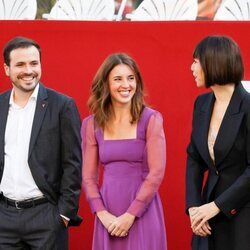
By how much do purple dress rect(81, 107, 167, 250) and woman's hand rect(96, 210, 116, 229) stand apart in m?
0.03

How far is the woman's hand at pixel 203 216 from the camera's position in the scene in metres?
3.56

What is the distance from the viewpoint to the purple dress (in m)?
3.96

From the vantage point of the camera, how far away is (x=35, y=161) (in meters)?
3.88

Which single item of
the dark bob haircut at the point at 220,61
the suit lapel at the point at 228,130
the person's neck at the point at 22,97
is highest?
the dark bob haircut at the point at 220,61

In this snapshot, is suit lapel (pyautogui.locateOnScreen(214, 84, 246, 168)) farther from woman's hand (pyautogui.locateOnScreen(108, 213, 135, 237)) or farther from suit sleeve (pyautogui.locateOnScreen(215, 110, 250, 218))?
woman's hand (pyautogui.locateOnScreen(108, 213, 135, 237))

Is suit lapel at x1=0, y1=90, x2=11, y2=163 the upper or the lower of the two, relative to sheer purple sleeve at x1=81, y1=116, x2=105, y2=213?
upper

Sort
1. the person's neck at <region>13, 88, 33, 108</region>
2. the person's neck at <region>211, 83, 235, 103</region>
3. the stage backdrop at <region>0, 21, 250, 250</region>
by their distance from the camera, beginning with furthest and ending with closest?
the stage backdrop at <region>0, 21, 250, 250</region>
the person's neck at <region>13, 88, 33, 108</region>
the person's neck at <region>211, 83, 235, 103</region>

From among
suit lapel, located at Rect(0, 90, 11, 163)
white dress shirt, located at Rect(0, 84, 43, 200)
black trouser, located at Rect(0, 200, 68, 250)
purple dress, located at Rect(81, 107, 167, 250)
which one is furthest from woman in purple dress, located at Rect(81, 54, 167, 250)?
suit lapel, located at Rect(0, 90, 11, 163)

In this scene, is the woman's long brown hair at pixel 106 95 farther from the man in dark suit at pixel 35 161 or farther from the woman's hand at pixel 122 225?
the woman's hand at pixel 122 225

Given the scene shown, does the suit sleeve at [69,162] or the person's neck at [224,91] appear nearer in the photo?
the person's neck at [224,91]

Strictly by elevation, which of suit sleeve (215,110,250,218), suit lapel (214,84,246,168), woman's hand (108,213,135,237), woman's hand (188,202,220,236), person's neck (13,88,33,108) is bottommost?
woman's hand (108,213,135,237)

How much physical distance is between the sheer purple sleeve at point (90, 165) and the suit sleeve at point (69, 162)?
8cm

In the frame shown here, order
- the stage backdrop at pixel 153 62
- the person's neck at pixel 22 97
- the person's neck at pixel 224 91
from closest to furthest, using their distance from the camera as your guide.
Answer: the person's neck at pixel 224 91 < the person's neck at pixel 22 97 < the stage backdrop at pixel 153 62

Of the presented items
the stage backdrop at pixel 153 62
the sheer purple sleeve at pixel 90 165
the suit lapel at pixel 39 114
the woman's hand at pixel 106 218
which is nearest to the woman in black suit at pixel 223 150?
the woman's hand at pixel 106 218
